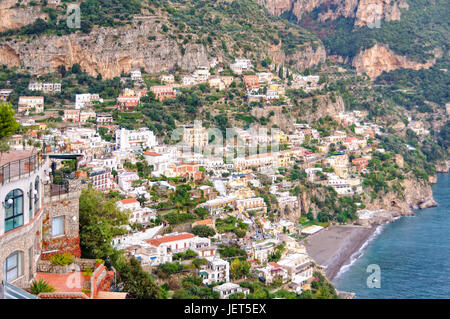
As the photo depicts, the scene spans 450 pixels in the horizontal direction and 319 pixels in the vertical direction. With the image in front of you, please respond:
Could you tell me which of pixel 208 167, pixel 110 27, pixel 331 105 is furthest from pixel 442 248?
pixel 110 27

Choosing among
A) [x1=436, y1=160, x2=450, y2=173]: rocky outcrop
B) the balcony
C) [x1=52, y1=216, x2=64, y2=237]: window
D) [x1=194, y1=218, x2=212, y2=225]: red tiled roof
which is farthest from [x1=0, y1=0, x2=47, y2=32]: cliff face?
the balcony

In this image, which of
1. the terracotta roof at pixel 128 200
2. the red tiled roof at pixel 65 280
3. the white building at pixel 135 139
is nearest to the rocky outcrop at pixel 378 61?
the white building at pixel 135 139

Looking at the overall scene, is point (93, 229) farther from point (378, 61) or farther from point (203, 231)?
point (378, 61)

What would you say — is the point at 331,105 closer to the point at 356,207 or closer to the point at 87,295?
the point at 356,207

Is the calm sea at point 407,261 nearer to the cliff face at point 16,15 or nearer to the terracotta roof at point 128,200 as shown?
the terracotta roof at point 128,200

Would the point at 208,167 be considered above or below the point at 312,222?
above

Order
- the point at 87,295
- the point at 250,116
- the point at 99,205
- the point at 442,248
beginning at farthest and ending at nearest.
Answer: the point at 250,116
the point at 442,248
the point at 99,205
the point at 87,295

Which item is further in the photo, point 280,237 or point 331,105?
point 331,105
